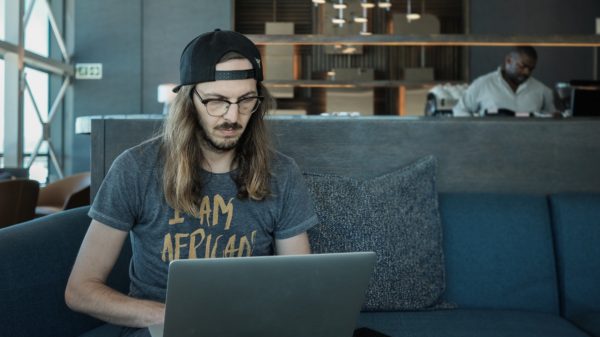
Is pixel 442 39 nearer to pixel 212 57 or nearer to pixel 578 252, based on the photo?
pixel 578 252

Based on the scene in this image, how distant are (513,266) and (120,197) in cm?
136

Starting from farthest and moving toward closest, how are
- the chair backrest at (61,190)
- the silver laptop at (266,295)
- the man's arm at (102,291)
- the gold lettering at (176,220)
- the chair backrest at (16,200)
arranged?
1. the chair backrest at (61,190)
2. the chair backrest at (16,200)
3. the gold lettering at (176,220)
4. the man's arm at (102,291)
5. the silver laptop at (266,295)

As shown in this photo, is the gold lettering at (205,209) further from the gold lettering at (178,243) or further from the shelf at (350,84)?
the shelf at (350,84)

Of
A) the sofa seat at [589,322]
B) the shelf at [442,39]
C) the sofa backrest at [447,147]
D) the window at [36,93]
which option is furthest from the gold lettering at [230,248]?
the window at [36,93]

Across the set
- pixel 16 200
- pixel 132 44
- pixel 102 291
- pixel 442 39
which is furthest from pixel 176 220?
pixel 132 44

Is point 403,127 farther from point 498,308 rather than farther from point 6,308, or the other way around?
point 6,308

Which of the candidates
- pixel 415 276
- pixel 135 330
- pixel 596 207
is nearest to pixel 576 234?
pixel 596 207

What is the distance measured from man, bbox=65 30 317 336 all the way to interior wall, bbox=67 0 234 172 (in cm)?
682

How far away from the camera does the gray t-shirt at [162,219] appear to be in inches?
68.7

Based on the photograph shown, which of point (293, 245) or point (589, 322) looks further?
point (589, 322)

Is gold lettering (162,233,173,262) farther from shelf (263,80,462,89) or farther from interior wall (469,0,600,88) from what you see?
interior wall (469,0,600,88)

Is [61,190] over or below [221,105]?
below

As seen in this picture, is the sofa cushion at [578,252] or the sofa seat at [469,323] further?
the sofa cushion at [578,252]

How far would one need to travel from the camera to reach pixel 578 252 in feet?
7.93
